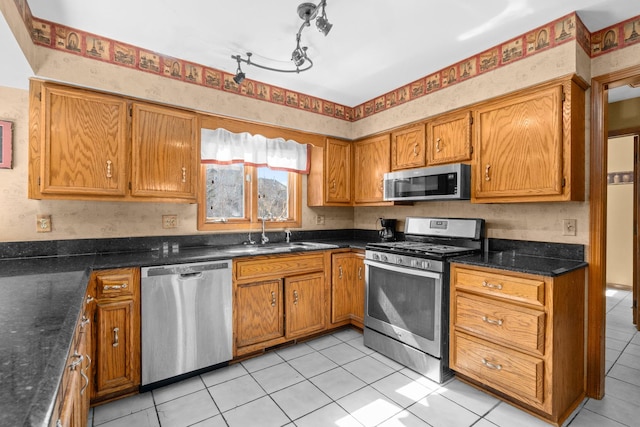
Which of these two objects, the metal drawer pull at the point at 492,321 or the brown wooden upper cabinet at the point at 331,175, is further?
the brown wooden upper cabinet at the point at 331,175

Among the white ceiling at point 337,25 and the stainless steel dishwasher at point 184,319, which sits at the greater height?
the white ceiling at point 337,25

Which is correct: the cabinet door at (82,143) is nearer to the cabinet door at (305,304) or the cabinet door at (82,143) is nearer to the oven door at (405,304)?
the cabinet door at (305,304)

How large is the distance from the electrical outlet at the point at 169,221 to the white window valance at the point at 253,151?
592 millimetres

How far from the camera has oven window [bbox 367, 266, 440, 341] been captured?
2.40 meters

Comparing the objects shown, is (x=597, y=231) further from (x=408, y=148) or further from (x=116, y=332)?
(x=116, y=332)

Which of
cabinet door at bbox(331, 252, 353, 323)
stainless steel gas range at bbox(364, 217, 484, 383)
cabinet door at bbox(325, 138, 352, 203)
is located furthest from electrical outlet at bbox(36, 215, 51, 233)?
stainless steel gas range at bbox(364, 217, 484, 383)

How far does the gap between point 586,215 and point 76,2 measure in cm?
355

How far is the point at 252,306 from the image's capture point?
266 centimetres

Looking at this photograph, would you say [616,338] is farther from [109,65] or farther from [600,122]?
[109,65]

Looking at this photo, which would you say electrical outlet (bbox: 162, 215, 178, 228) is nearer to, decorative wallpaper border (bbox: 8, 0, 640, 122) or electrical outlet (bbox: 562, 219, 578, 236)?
decorative wallpaper border (bbox: 8, 0, 640, 122)

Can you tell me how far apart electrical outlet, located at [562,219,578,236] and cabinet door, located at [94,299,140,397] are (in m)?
3.08

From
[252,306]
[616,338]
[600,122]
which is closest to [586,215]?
[600,122]

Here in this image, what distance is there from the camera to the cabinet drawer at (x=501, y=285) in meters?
1.88

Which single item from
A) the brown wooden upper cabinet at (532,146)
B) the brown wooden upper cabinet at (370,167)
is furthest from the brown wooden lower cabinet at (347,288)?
the brown wooden upper cabinet at (532,146)
